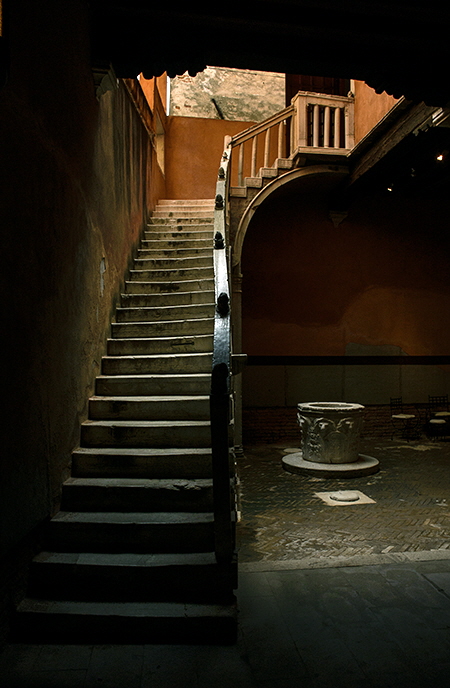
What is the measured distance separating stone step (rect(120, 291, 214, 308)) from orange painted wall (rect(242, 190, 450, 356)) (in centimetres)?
506

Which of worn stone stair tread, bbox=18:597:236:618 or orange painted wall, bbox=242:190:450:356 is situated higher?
orange painted wall, bbox=242:190:450:356

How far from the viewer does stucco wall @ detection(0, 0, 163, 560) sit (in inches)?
120

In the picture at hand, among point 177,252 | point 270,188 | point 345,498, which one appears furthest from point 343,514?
point 270,188

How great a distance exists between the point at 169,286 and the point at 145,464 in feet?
10.6

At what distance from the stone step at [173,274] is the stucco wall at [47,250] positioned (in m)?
1.47

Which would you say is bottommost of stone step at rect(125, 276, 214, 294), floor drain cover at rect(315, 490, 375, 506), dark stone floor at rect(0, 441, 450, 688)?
floor drain cover at rect(315, 490, 375, 506)

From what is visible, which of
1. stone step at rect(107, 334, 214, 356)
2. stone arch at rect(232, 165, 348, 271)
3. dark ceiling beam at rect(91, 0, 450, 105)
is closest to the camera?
dark ceiling beam at rect(91, 0, 450, 105)

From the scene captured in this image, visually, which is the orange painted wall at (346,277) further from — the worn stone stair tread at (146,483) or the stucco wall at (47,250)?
the worn stone stair tread at (146,483)

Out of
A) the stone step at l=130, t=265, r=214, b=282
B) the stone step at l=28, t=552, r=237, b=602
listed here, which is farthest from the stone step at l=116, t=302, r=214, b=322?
the stone step at l=28, t=552, r=237, b=602

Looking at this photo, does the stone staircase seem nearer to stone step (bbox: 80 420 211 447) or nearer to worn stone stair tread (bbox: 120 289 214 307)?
stone step (bbox: 80 420 211 447)

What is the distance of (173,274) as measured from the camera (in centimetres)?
688

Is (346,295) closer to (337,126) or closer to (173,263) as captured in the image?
(337,126)

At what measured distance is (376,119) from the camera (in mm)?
9102

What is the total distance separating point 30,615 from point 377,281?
35.4 ft
